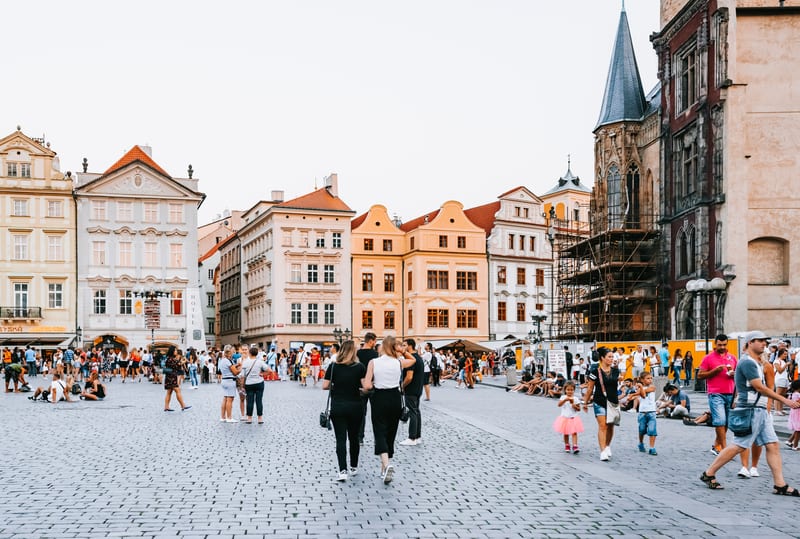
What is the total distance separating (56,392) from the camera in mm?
28734

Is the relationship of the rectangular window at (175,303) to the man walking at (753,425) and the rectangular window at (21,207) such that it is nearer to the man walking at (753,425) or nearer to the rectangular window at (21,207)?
the rectangular window at (21,207)

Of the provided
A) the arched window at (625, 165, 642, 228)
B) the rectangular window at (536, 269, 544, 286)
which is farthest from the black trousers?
the rectangular window at (536, 269, 544, 286)

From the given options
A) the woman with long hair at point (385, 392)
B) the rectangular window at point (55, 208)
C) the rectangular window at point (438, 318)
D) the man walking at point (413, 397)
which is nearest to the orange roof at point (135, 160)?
the rectangular window at point (55, 208)

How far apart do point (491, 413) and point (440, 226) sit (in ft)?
175

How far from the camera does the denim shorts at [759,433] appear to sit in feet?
36.0

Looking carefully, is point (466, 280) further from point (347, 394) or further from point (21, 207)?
point (347, 394)

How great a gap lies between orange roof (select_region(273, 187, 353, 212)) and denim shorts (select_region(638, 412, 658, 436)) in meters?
60.7

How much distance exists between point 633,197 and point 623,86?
23.8ft

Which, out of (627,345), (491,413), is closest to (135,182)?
(627,345)

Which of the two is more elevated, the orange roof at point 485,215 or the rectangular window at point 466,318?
the orange roof at point 485,215

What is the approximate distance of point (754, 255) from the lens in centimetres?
4475

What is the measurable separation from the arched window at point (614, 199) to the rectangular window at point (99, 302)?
35968 mm

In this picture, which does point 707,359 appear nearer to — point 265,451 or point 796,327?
point 265,451

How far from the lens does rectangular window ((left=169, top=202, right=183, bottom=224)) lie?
69.1 metres
